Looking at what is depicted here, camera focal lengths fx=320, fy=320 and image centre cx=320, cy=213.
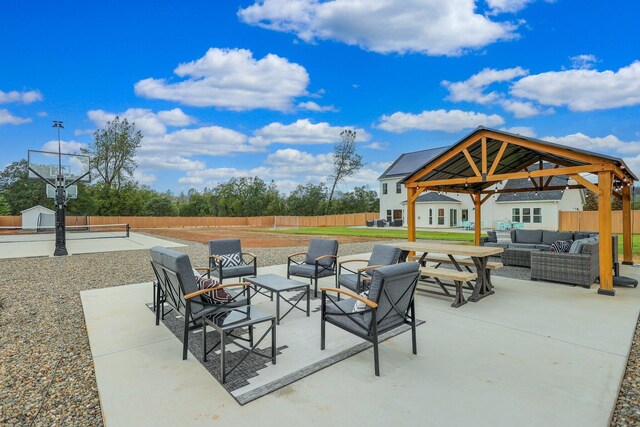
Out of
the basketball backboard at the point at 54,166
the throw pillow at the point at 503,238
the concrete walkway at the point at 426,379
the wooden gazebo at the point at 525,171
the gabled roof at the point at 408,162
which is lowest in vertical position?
the concrete walkway at the point at 426,379

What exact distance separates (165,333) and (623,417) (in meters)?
4.49

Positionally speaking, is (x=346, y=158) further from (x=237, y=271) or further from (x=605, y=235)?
(x=237, y=271)

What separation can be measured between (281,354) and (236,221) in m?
42.6

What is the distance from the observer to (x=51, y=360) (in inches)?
133

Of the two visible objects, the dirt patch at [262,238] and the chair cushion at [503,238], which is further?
the dirt patch at [262,238]

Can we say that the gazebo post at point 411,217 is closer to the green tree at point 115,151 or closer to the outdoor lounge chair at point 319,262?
the outdoor lounge chair at point 319,262

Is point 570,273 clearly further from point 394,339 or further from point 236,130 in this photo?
point 236,130

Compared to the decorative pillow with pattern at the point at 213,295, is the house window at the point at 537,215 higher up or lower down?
higher up

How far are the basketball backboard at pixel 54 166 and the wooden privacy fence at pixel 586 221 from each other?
97.4 feet

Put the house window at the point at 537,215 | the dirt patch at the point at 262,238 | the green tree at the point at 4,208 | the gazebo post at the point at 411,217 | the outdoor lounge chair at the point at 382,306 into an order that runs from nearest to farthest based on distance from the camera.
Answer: the outdoor lounge chair at the point at 382,306, the gazebo post at the point at 411,217, the dirt patch at the point at 262,238, the house window at the point at 537,215, the green tree at the point at 4,208

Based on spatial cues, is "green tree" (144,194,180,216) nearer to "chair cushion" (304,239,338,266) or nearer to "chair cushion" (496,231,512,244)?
"chair cushion" (496,231,512,244)

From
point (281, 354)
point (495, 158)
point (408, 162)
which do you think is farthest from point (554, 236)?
point (408, 162)

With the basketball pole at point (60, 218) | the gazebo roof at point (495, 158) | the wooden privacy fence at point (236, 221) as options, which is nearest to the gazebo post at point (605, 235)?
the gazebo roof at point (495, 158)

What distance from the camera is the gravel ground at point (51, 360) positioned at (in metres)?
2.45
